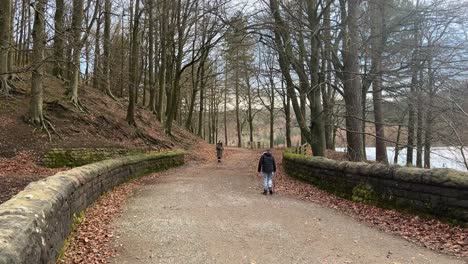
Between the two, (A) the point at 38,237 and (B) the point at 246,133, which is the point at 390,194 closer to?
(A) the point at 38,237

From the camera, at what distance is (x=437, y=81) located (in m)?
13.7

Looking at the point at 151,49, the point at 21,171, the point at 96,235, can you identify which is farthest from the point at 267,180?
the point at 151,49

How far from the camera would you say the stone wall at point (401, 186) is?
7.30 m

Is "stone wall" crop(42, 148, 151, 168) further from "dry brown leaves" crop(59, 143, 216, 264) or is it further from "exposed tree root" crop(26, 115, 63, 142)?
"dry brown leaves" crop(59, 143, 216, 264)

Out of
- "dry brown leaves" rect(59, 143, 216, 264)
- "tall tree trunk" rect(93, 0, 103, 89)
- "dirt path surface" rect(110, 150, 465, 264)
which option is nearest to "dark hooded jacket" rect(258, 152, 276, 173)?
"dirt path surface" rect(110, 150, 465, 264)

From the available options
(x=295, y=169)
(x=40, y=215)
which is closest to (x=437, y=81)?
(x=295, y=169)

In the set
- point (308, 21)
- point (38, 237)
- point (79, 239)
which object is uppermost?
point (308, 21)

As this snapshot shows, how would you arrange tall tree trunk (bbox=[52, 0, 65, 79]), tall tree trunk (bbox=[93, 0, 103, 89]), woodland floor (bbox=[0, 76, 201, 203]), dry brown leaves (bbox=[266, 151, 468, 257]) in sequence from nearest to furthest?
dry brown leaves (bbox=[266, 151, 468, 257]) < tall tree trunk (bbox=[52, 0, 65, 79]) < tall tree trunk (bbox=[93, 0, 103, 89]) < woodland floor (bbox=[0, 76, 201, 203])

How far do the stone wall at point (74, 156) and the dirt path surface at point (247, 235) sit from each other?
5.86m

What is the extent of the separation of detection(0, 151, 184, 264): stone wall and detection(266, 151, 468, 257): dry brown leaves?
562cm

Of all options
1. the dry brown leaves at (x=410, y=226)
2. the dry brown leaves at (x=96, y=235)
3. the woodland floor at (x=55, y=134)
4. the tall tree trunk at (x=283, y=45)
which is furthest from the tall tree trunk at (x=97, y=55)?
the dry brown leaves at (x=410, y=226)

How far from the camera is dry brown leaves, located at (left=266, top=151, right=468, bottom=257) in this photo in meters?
6.54

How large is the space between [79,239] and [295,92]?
1446cm

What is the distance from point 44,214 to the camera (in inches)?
191
